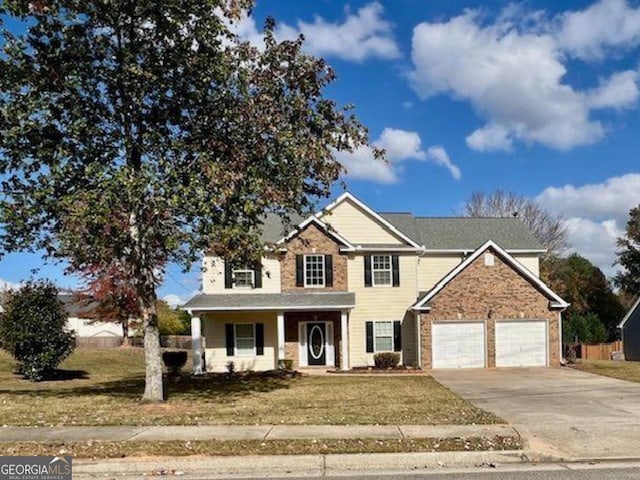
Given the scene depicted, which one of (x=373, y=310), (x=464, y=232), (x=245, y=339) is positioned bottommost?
(x=245, y=339)

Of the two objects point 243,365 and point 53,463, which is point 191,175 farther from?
point 243,365

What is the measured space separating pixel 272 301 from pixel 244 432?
52.7ft

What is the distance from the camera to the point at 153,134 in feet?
49.6

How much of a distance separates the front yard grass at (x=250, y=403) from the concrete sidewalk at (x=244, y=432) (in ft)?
1.87

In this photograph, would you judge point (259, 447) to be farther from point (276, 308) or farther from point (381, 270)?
point (381, 270)

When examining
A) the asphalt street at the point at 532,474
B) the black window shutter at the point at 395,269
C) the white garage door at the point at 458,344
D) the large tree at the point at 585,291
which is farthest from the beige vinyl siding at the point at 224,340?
the large tree at the point at 585,291

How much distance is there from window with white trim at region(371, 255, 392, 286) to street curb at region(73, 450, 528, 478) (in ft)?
Result: 64.2

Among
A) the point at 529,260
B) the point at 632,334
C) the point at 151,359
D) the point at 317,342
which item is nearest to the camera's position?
the point at 151,359

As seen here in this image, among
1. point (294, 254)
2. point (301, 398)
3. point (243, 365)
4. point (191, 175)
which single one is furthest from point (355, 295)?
point (191, 175)

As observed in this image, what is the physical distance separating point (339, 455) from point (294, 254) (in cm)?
1919

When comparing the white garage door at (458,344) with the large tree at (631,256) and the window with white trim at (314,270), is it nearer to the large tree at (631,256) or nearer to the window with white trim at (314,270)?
the window with white trim at (314,270)

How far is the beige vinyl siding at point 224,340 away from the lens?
27.6m

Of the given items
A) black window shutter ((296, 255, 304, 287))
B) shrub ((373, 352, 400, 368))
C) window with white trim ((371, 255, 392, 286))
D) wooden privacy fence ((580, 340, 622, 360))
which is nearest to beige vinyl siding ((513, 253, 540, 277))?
window with white trim ((371, 255, 392, 286))

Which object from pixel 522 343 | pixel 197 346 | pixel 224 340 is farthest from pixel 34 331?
pixel 522 343
